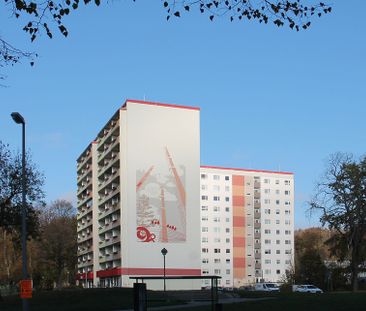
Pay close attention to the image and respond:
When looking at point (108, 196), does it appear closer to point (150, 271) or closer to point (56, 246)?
point (56, 246)

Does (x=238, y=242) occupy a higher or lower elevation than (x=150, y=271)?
higher

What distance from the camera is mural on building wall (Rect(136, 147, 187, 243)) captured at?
86.1 m

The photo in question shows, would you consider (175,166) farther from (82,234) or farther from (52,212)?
(82,234)

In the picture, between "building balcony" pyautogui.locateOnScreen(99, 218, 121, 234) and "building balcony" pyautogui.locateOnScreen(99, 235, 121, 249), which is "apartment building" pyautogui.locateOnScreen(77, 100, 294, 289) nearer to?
"building balcony" pyautogui.locateOnScreen(99, 218, 121, 234)

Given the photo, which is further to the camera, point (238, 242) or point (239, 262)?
point (238, 242)

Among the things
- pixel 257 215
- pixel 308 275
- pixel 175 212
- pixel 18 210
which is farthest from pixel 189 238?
pixel 257 215

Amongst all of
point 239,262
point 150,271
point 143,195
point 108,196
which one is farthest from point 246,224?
point 150,271

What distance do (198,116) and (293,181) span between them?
54.2m

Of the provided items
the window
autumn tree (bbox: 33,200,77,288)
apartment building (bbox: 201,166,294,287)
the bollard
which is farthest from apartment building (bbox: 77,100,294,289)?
the bollard

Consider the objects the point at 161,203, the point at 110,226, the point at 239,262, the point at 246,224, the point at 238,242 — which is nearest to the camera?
the point at 161,203

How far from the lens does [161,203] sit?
8769 centimetres

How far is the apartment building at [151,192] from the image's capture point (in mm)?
85375

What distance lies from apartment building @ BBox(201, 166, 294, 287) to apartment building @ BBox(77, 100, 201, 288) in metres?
39.2

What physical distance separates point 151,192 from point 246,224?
→ 176 feet
